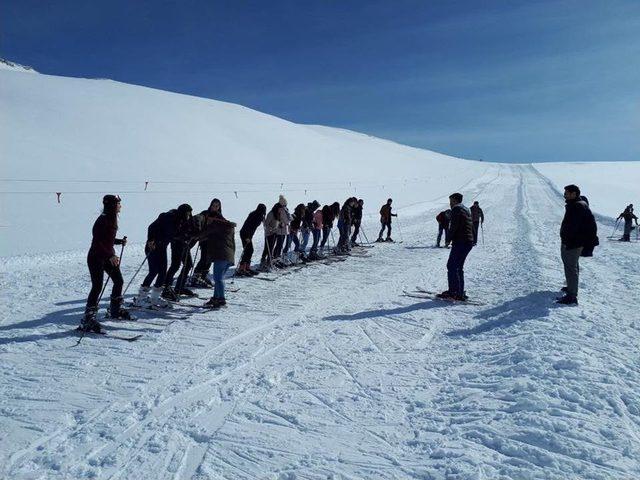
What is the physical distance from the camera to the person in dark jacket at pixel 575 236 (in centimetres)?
815

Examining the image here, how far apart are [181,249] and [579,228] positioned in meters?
7.61

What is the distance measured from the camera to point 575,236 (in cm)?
820

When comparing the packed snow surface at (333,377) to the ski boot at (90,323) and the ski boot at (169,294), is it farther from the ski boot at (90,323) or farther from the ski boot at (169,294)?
the ski boot at (169,294)

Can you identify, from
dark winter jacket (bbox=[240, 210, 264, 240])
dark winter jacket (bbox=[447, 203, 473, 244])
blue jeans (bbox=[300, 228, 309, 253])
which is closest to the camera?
dark winter jacket (bbox=[447, 203, 473, 244])

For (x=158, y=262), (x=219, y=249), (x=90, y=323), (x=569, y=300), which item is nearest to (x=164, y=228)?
(x=158, y=262)

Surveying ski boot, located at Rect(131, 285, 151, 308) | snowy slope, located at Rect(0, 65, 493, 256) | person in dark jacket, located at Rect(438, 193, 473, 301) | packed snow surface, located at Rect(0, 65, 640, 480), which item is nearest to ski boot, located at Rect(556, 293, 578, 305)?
packed snow surface, located at Rect(0, 65, 640, 480)

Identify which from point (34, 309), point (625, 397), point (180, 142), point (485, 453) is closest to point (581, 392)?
point (625, 397)

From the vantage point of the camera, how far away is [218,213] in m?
8.81

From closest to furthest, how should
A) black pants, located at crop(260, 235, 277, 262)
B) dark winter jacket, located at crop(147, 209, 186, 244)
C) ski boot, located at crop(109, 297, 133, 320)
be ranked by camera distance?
ski boot, located at crop(109, 297, 133, 320) → dark winter jacket, located at crop(147, 209, 186, 244) → black pants, located at crop(260, 235, 277, 262)

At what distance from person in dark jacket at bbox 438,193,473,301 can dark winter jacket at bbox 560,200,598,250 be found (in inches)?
67.3

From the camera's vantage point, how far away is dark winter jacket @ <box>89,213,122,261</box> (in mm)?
6648

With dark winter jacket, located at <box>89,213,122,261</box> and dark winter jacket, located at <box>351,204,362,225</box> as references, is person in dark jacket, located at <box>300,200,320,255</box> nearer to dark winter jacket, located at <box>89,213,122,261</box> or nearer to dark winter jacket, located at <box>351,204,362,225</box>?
dark winter jacket, located at <box>351,204,362,225</box>

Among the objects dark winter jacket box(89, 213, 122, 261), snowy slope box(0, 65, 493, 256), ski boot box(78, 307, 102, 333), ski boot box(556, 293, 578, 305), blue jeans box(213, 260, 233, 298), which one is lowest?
ski boot box(78, 307, 102, 333)

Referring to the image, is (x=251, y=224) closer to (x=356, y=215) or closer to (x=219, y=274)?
(x=219, y=274)
